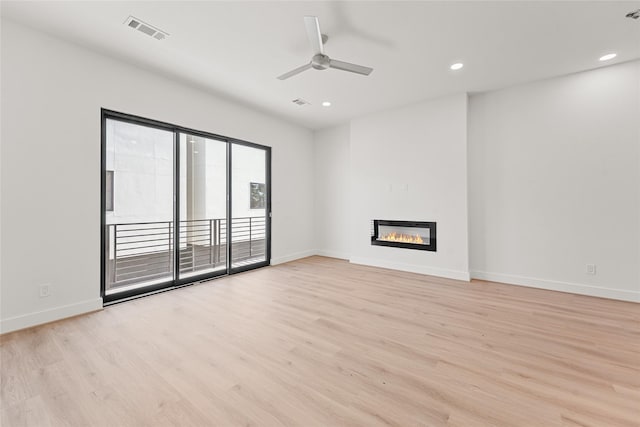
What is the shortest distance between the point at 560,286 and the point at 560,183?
143cm

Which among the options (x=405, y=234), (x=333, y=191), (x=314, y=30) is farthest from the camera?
(x=333, y=191)

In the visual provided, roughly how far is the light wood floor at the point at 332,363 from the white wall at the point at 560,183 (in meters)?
0.52

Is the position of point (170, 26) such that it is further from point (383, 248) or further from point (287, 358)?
point (383, 248)

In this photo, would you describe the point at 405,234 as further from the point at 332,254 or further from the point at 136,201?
the point at 136,201

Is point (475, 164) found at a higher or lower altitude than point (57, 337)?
higher

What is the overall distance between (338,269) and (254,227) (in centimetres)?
194

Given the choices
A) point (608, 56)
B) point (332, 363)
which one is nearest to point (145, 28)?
point (332, 363)

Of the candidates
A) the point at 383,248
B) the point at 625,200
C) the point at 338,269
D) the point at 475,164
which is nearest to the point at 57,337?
the point at 338,269

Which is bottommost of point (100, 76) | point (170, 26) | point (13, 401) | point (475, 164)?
point (13, 401)

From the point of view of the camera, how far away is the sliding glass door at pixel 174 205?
11.3ft

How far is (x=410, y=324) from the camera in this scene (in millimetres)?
2525

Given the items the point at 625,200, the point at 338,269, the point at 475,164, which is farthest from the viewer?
the point at 338,269

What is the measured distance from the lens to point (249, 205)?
5.03 meters

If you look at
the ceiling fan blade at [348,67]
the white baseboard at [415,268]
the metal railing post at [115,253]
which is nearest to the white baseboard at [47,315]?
the metal railing post at [115,253]
